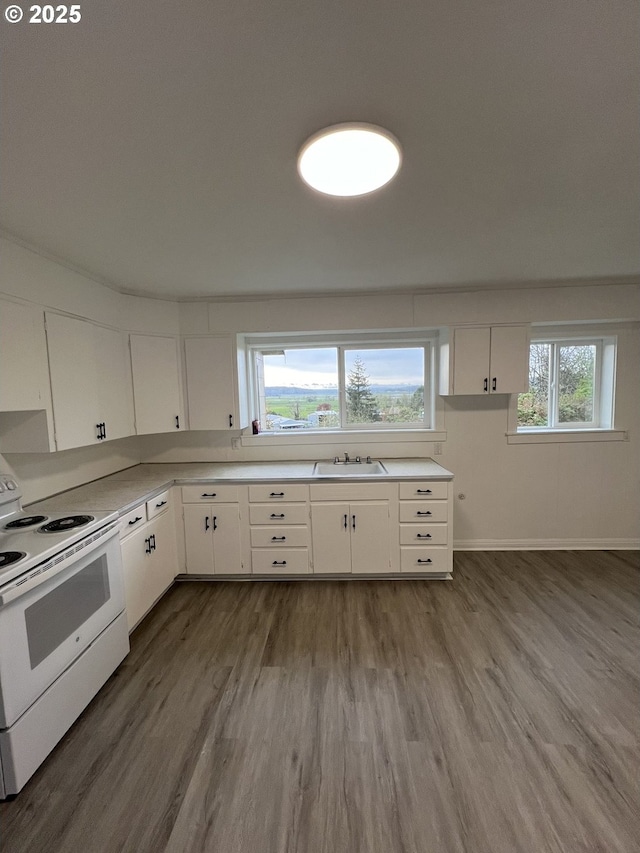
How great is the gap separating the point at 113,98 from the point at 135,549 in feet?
7.65

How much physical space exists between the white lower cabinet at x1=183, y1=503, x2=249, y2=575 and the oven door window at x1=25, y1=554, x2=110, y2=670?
1.01 meters

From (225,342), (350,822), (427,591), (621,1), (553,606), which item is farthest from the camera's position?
(225,342)

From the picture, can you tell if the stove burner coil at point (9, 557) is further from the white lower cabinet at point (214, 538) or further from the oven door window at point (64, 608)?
the white lower cabinet at point (214, 538)

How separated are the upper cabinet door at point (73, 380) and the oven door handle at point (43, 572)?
79cm

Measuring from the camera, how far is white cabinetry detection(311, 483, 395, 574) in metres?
2.95

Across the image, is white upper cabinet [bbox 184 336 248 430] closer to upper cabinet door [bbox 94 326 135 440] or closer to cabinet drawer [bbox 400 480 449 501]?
upper cabinet door [bbox 94 326 135 440]

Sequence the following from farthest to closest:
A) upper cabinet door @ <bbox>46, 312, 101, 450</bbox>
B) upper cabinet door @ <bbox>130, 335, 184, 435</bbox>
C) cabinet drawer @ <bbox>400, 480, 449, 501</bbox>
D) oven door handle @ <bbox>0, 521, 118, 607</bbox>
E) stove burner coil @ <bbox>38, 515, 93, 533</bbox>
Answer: upper cabinet door @ <bbox>130, 335, 184, 435</bbox>
cabinet drawer @ <bbox>400, 480, 449, 501</bbox>
upper cabinet door @ <bbox>46, 312, 101, 450</bbox>
stove burner coil @ <bbox>38, 515, 93, 533</bbox>
oven door handle @ <bbox>0, 521, 118, 607</bbox>

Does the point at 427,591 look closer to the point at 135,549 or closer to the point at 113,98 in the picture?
the point at 135,549

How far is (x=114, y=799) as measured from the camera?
1.42m

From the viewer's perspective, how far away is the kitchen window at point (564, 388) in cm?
354

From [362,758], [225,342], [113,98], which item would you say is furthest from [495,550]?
[113,98]

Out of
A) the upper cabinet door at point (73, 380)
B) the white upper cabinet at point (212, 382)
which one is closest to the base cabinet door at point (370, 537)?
the white upper cabinet at point (212, 382)
